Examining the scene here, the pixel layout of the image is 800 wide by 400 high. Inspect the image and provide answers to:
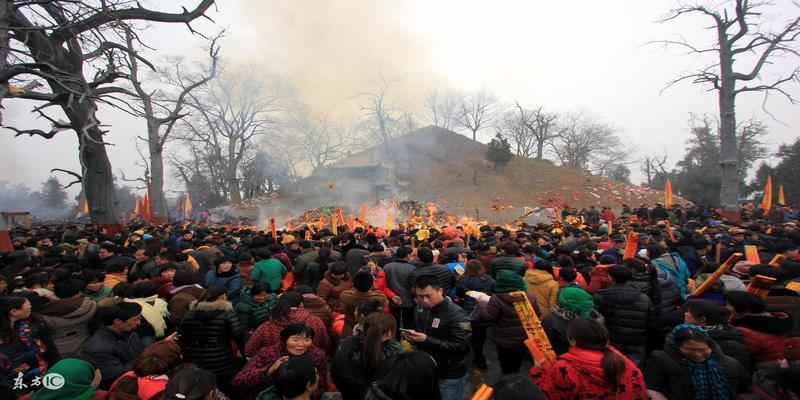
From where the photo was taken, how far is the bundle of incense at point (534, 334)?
268 cm

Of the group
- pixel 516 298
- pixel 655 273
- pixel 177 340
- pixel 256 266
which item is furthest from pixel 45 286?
pixel 655 273

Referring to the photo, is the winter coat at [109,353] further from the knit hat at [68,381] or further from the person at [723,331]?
the person at [723,331]

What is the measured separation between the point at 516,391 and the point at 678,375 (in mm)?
1407

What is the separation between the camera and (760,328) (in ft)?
9.11

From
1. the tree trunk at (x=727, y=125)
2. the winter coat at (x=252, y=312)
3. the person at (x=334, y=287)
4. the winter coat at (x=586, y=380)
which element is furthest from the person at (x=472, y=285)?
the tree trunk at (x=727, y=125)

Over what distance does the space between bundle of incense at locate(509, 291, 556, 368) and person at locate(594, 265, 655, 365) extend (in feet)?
3.70

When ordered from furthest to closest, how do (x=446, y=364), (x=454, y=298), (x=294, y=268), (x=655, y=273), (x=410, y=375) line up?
(x=294, y=268) < (x=454, y=298) < (x=655, y=273) < (x=446, y=364) < (x=410, y=375)

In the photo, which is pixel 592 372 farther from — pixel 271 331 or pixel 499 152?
pixel 499 152

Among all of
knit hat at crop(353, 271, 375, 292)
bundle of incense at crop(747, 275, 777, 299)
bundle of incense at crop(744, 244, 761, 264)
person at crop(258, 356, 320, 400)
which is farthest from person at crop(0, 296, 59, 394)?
bundle of incense at crop(744, 244, 761, 264)

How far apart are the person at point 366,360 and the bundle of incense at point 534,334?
1.04m

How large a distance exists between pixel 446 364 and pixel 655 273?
2.70m

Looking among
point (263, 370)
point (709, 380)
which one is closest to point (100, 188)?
point (263, 370)

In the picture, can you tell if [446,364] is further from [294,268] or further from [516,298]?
[294,268]

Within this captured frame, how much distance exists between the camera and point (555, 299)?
4336 millimetres
